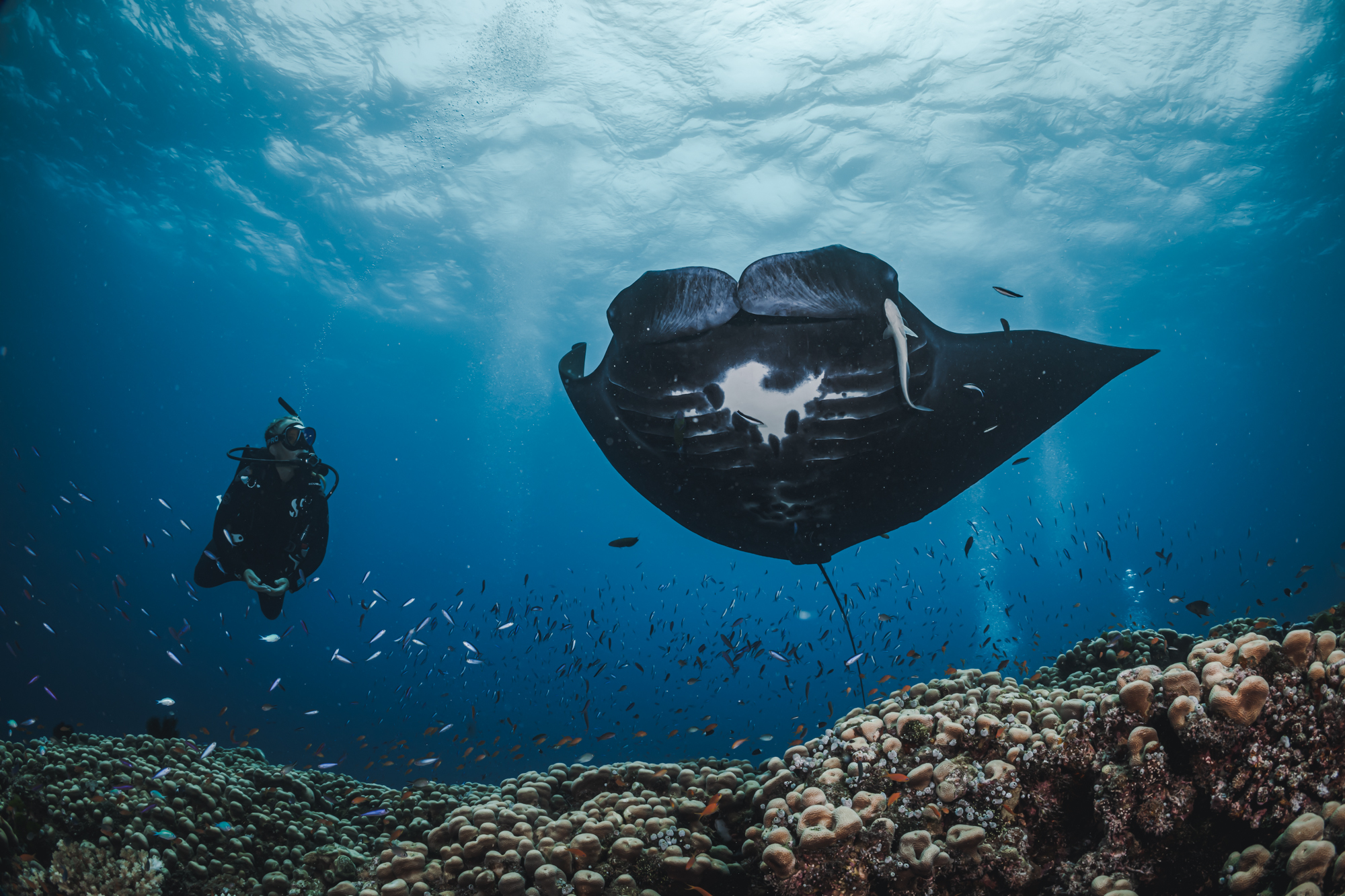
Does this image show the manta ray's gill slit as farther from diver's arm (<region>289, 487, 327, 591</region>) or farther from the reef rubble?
diver's arm (<region>289, 487, 327, 591</region>)

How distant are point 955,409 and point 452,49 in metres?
16.5

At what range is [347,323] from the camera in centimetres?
2816

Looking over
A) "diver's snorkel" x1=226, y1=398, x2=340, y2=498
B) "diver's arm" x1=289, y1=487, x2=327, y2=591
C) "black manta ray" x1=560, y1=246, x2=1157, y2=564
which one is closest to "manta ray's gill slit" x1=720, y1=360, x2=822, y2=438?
"black manta ray" x1=560, y1=246, x2=1157, y2=564

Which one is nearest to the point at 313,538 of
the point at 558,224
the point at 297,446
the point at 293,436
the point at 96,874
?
the point at 297,446

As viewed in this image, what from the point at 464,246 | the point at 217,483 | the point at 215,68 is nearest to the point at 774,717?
the point at 464,246

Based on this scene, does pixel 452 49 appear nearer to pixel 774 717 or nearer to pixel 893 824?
pixel 893 824

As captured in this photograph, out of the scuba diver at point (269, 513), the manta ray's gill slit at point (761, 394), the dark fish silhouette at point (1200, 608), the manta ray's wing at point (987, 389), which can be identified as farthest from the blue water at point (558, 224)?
the manta ray's gill slit at point (761, 394)

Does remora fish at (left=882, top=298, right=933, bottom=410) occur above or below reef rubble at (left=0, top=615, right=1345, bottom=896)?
above

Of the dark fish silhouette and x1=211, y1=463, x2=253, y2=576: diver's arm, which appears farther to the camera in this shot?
x1=211, y1=463, x2=253, y2=576: diver's arm

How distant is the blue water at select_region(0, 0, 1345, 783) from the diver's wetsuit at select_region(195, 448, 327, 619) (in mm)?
1266

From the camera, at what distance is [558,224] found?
1873cm

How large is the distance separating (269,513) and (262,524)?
0.18 metres

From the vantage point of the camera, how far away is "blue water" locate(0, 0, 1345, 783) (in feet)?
44.2

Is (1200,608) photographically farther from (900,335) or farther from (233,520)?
(233,520)
